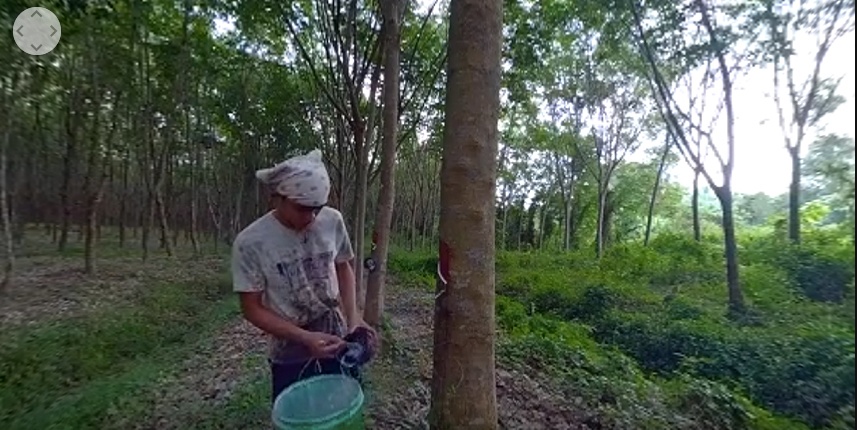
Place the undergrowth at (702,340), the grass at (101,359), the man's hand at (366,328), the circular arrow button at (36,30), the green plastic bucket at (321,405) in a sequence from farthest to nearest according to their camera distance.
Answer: the circular arrow button at (36,30) → the grass at (101,359) → the undergrowth at (702,340) → the man's hand at (366,328) → the green plastic bucket at (321,405)

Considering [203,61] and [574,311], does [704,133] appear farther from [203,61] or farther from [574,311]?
[203,61]

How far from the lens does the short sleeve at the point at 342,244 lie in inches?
100

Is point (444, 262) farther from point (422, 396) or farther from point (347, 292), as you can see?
point (422, 396)

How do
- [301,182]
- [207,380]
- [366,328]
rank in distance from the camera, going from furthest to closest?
[207,380] → [366,328] → [301,182]

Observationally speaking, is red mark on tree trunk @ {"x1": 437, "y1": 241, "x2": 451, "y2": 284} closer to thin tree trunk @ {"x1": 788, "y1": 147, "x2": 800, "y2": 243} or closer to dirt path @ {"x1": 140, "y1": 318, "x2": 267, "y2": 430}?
thin tree trunk @ {"x1": 788, "y1": 147, "x2": 800, "y2": 243}

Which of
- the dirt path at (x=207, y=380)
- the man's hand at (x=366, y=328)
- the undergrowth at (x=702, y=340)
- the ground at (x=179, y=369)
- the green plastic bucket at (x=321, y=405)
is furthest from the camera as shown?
the dirt path at (x=207, y=380)

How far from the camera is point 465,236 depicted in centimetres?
243

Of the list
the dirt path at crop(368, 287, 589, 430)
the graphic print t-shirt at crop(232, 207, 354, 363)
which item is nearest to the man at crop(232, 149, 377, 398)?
the graphic print t-shirt at crop(232, 207, 354, 363)

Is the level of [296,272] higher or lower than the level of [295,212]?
lower

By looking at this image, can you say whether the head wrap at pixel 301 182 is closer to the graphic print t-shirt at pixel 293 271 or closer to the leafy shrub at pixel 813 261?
the graphic print t-shirt at pixel 293 271

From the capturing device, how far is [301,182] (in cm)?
222

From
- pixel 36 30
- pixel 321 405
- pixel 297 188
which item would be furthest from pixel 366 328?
pixel 36 30

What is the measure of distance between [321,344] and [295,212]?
21.6 inches

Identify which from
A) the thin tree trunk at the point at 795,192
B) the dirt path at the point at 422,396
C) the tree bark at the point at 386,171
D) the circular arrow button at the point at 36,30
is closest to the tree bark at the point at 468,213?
the dirt path at the point at 422,396
